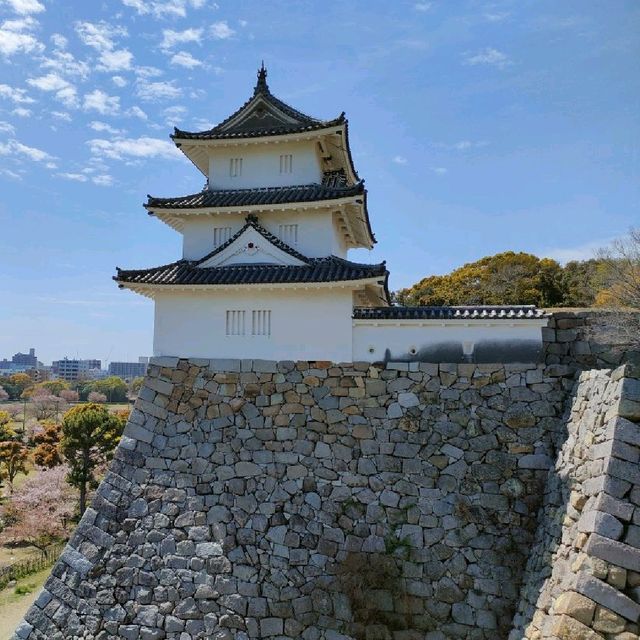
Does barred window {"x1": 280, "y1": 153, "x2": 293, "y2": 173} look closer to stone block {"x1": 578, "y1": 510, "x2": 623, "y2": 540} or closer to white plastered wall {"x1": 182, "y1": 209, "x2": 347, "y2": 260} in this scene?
white plastered wall {"x1": 182, "y1": 209, "x2": 347, "y2": 260}

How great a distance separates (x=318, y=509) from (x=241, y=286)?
4.10 metres

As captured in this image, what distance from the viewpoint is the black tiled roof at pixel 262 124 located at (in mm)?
9734

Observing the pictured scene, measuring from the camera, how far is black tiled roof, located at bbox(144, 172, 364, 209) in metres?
9.20

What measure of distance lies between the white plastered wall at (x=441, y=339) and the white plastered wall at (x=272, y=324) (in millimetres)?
360

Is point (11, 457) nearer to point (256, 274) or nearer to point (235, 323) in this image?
point (235, 323)

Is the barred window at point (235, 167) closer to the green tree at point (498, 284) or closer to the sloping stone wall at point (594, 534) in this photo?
the sloping stone wall at point (594, 534)

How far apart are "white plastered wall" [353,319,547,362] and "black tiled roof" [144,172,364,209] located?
8.26 ft

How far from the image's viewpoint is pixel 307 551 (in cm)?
757

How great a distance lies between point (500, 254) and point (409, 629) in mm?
19484

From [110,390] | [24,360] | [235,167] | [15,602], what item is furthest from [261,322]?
[24,360]

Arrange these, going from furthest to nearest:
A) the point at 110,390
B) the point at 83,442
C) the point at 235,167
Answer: the point at 110,390 → the point at 83,442 → the point at 235,167

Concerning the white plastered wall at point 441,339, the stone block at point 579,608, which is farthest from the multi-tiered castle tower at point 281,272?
the stone block at point 579,608

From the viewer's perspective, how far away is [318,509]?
7820 millimetres

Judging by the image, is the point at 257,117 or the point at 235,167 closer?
the point at 235,167
